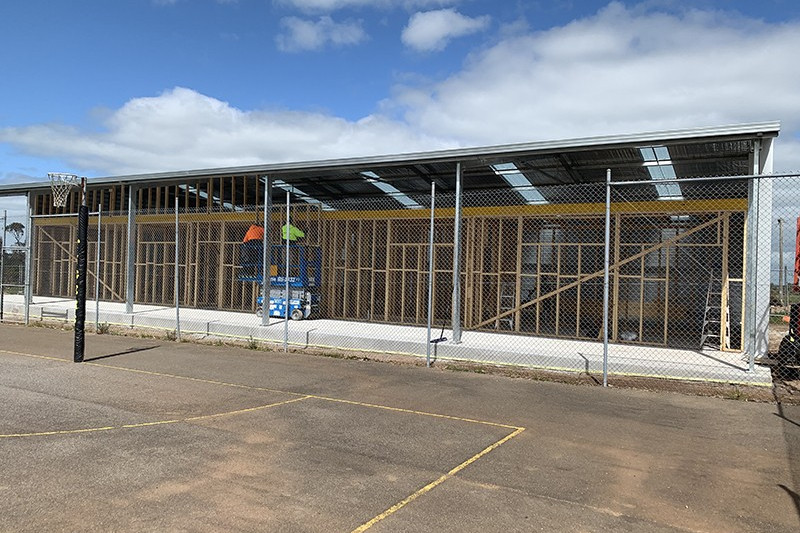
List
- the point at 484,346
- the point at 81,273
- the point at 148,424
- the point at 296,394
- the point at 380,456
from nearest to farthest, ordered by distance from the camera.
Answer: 1. the point at 380,456
2. the point at 148,424
3. the point at 296,394
4. the point at 81,273
5. the point at 484,346

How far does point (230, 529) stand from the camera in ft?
12.3

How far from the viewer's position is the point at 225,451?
5336 millimetres

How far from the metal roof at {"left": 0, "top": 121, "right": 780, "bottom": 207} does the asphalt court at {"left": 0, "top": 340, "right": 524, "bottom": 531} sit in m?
5.95

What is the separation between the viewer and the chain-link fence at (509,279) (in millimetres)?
10016

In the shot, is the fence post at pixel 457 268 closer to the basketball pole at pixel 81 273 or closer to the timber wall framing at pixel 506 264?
the timber wall framing at pixel 506 264

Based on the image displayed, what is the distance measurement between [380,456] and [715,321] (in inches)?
341

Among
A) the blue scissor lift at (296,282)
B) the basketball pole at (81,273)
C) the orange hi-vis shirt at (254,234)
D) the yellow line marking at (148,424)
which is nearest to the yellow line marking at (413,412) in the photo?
the yellow line marking at (148,424)

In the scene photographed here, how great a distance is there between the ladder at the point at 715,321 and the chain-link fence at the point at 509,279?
0.05m

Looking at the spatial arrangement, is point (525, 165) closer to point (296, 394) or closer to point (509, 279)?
point (509, 279)

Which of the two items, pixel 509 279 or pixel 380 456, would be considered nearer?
pixel 380 456

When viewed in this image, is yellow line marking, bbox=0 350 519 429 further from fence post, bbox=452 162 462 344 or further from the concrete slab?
fence post, bbox=452 162 462 344

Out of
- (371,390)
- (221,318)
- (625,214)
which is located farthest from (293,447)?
(221,318)

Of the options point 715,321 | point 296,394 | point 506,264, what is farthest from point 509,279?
point 296,394

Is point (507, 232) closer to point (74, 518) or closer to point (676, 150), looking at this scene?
point (676, 150)
